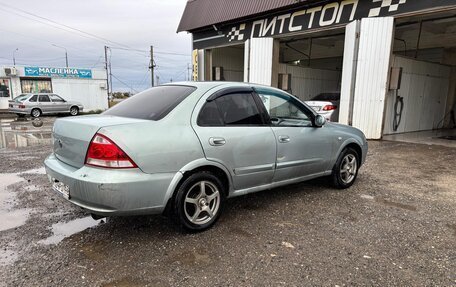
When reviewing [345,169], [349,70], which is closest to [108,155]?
[345,169]

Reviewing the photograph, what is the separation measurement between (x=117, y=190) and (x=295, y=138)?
7.25 ft

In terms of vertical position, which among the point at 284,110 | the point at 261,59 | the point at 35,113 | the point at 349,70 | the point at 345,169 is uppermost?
the point at 261,59

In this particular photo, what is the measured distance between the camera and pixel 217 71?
16344 mm

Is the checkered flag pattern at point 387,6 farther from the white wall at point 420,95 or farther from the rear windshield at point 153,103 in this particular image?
the rear windshield at point 153,103

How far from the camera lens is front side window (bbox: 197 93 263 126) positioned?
3215mm

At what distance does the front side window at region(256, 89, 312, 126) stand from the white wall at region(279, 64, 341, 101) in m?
9.57

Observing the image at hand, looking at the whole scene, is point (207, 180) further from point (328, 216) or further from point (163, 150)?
point (328, 216)

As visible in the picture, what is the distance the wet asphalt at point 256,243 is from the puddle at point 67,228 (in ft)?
0.04

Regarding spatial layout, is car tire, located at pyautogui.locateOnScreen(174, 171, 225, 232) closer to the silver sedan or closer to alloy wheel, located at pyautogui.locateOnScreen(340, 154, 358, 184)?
the silver sedan

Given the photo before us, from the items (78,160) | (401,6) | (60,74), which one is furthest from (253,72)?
(60,74)

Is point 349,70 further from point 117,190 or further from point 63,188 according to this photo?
point 63,188

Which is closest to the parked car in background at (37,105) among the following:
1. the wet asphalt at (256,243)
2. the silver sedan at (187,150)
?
the wet asphalt at (256,243)

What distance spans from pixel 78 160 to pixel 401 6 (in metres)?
9.08

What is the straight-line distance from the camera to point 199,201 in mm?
3137
